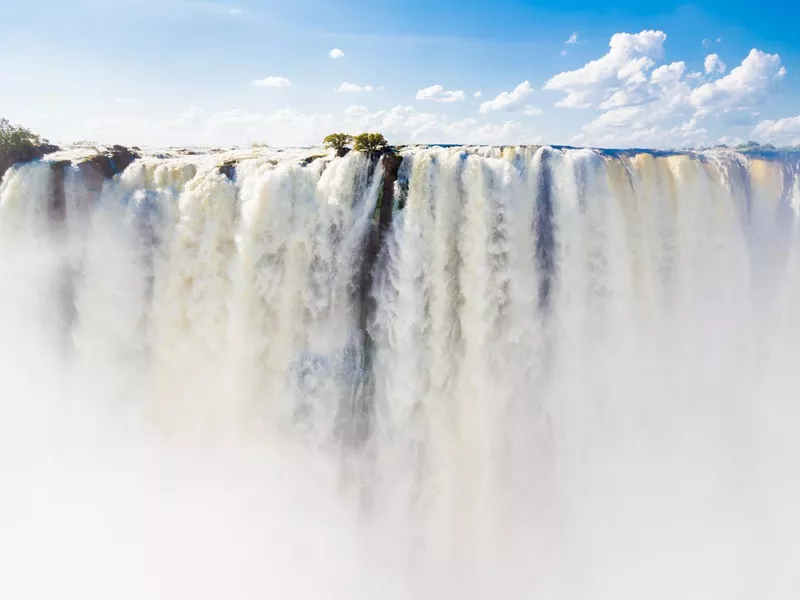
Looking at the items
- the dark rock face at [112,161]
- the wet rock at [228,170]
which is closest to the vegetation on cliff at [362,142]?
the wet rock at [228,170]

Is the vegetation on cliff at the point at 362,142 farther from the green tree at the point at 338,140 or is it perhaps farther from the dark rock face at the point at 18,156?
the dark rock face at the point at 18,156

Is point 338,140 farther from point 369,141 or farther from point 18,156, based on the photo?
point 18,156

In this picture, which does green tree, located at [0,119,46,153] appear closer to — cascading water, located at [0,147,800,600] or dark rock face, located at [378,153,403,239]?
cascading water, located at [0,147,800,600]

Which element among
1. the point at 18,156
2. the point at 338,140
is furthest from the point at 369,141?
the point at 18,156

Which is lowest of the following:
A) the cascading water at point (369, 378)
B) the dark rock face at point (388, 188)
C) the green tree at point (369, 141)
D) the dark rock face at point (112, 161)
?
the cascading water at point (369, 378)

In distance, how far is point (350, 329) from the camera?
1082cm

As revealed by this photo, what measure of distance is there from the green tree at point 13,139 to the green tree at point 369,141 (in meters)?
7.58

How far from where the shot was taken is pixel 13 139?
1086 cm

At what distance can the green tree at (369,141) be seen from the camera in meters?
10.8

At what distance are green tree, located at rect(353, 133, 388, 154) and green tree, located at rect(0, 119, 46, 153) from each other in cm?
758

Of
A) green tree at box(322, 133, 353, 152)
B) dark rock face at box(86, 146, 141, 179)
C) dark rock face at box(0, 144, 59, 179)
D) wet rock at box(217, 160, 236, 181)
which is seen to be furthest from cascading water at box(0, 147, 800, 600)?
green tree at box(322, 133, 353, 152)

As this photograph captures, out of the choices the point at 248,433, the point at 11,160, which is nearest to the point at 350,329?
the point at 248,433

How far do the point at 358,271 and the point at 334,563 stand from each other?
6.43 meters

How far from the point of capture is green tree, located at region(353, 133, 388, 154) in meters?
10.8
